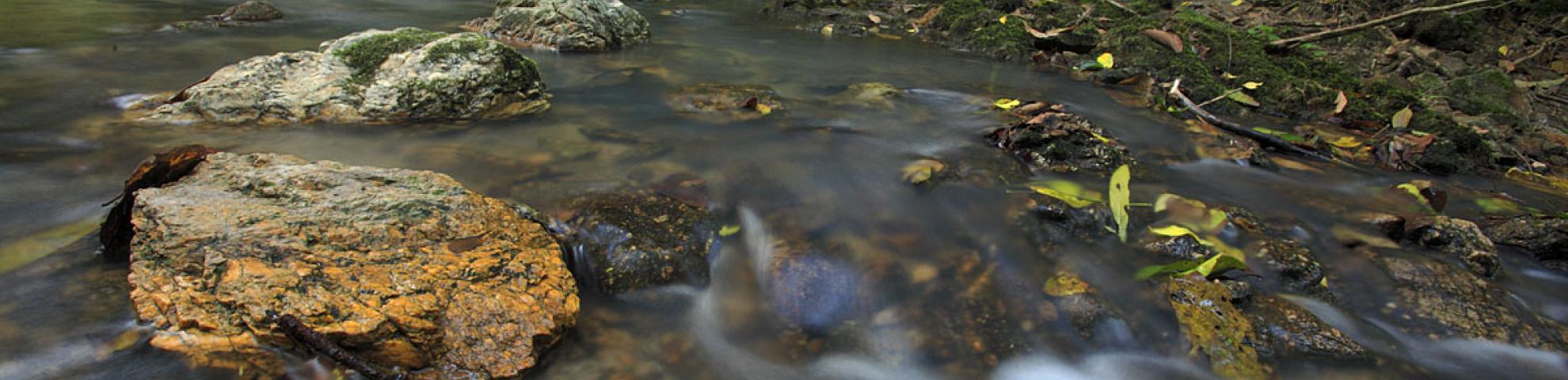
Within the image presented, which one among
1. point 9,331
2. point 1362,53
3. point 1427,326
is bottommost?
point 1427,326

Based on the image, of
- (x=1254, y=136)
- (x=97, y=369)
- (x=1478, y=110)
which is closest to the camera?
(x=97, y=369)

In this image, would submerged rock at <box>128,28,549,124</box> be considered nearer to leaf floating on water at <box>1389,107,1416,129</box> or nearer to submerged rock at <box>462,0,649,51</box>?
submerged rock at <box>462,0,649,51</box>

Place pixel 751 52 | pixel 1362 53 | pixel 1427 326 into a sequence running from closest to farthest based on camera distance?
pixel 1427 326
pixel 1362 53
pixel 751 52

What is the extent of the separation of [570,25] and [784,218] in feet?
18.1

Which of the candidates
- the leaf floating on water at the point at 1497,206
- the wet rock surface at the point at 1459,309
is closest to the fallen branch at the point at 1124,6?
the leaf floating on water at the point at 1497,206

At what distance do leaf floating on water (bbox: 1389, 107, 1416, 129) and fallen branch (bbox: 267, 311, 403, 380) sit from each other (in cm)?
749

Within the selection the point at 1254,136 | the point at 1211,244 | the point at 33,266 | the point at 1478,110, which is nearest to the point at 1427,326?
the point at 1211,244

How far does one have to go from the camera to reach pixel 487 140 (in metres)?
4.50

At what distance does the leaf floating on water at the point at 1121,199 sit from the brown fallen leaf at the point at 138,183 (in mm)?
4432

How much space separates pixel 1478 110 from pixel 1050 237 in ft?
18.6

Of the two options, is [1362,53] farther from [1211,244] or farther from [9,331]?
[9,331]

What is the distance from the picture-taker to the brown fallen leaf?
275 cm

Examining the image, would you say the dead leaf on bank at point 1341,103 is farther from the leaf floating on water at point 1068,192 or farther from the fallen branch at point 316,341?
the fallen branch at point 316,341

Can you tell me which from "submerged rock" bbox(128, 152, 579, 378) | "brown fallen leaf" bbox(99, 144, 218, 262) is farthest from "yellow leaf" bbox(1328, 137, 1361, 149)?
"brown fallen leaf" bbox(99, 144, 218, 262)
